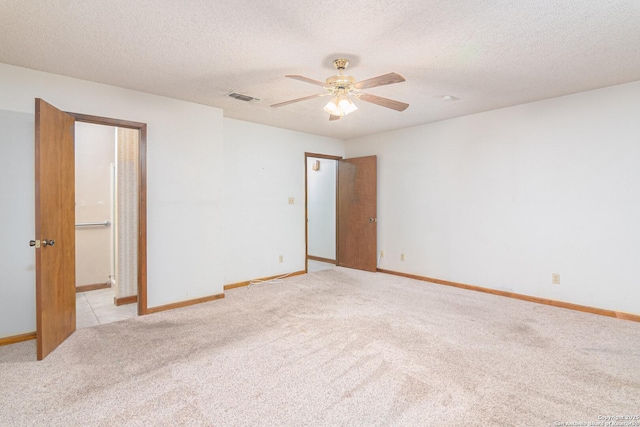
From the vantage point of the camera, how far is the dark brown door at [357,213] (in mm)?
5594

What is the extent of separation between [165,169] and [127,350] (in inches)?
76.1

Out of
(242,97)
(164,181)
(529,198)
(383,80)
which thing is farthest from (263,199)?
(529,198)

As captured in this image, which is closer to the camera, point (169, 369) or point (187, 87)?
point (169, 369)

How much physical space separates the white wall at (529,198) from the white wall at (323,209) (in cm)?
143

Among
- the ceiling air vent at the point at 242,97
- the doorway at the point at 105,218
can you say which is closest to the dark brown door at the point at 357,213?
the ceiling air vent at the point at 242,97

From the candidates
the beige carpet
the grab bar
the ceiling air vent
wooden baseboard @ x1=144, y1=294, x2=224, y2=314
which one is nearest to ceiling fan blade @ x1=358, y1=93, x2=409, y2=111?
the ceiling air vent

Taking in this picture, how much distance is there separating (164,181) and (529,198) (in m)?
4.37

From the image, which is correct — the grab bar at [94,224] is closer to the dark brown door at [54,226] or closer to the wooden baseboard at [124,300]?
the wooden baseboard at [124,300]

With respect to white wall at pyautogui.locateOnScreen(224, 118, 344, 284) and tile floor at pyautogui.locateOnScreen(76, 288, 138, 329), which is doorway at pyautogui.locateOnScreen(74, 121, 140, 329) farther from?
white wall at pyautogui.locateOnScreen(224, 118, 344, 284)

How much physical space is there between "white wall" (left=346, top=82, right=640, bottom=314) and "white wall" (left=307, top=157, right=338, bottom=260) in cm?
143

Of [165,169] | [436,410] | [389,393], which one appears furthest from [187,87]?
[436,410]

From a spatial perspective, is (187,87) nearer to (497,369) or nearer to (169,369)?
(169,369)

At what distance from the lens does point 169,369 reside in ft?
7.62

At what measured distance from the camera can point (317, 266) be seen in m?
6.16
